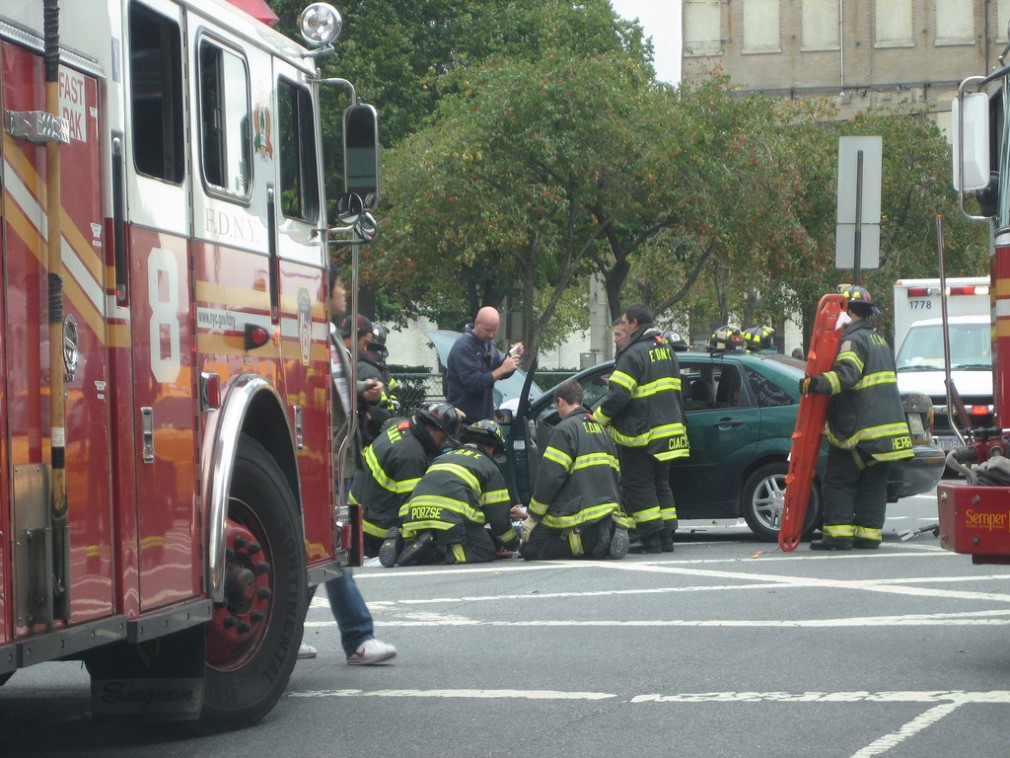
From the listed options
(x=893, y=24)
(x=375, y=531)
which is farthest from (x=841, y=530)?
(x=893, y=24)

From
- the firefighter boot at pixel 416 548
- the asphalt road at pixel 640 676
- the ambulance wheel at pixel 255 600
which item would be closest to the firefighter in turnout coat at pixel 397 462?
the firefighter boot at pixel 416 548

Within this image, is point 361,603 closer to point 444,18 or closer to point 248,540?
point 248,540

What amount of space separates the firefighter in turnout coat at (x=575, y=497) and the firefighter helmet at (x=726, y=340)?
167 cm

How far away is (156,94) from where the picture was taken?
5.78 m

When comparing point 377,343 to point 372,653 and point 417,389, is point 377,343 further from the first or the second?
point 417,389

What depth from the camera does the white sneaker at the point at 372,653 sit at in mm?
8117

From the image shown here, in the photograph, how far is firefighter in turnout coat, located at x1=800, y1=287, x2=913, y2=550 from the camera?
12727 mm

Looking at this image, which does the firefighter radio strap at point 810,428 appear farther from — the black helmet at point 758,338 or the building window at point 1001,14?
the building window at point 1001,14

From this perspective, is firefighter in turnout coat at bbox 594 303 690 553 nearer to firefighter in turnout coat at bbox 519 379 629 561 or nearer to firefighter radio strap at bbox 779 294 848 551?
firefighter in turnout coat at bbox 519 379 629 561

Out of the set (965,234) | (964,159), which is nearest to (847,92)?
(965,234)

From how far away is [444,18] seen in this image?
3869cm

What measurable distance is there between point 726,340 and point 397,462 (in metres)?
3.01

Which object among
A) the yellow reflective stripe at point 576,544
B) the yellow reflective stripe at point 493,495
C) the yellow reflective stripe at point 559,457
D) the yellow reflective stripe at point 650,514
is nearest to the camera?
the yellow reflective stripe at point 559,457

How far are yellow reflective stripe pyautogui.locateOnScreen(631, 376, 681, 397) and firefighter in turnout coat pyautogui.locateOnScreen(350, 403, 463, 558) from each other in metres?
1.35
